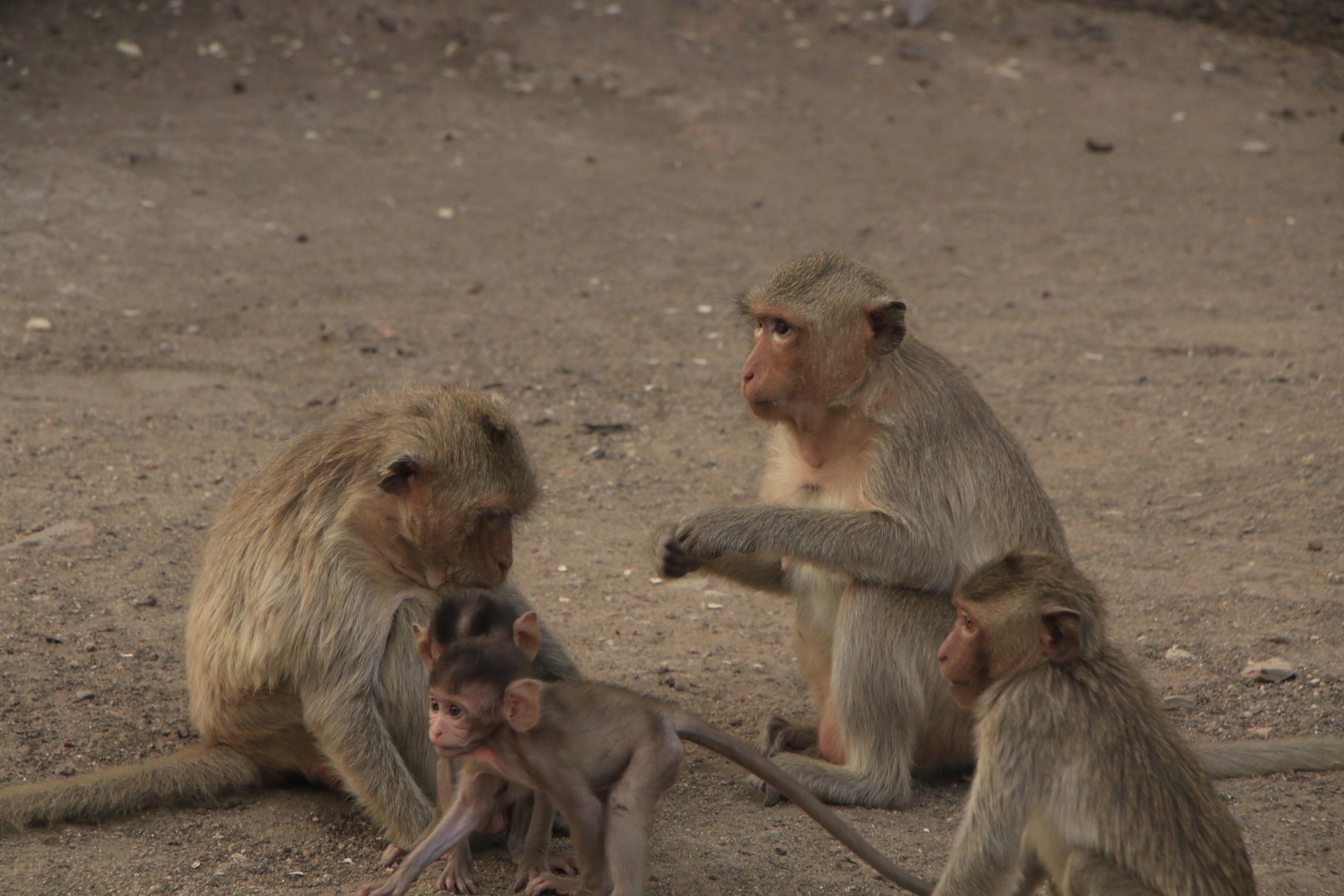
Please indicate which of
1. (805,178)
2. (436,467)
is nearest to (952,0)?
(805,178)

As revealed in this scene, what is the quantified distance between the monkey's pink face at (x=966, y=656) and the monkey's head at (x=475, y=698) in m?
A: 1.03

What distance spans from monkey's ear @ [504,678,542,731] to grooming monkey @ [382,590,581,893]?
0.18 m

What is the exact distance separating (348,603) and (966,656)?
5.78ft

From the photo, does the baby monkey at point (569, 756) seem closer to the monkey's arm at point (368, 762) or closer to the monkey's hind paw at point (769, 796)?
the monkey's arm at point (368, 762)

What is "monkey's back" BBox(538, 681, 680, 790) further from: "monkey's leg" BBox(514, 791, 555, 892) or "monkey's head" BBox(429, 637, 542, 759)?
"monkey's leg" BBox(514, 791, 555, 892)

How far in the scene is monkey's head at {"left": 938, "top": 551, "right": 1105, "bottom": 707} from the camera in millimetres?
3600

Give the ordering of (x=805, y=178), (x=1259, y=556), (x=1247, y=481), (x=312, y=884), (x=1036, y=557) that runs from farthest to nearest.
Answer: (x=805, y=178), (x=1247, y=481), (x=1259, y=556), (x=312, y=884), (x=1036, y=557)

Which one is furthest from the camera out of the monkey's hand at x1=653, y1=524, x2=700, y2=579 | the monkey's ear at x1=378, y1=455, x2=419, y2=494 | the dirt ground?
the dirt ground

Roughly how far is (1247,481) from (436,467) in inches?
184

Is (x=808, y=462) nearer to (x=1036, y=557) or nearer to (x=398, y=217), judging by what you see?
(x=1036, y=557)

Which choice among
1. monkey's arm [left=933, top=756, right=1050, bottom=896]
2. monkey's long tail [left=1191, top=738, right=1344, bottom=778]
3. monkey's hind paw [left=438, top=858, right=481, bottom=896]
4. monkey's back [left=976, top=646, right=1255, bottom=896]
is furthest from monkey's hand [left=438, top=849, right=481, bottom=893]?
monkey's long tail [left=1191, top=738, right=1344, bottom=778]

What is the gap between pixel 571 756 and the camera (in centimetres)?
368

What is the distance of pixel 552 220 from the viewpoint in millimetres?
11188

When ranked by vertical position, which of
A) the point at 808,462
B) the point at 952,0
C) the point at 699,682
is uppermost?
the point at 952,0
